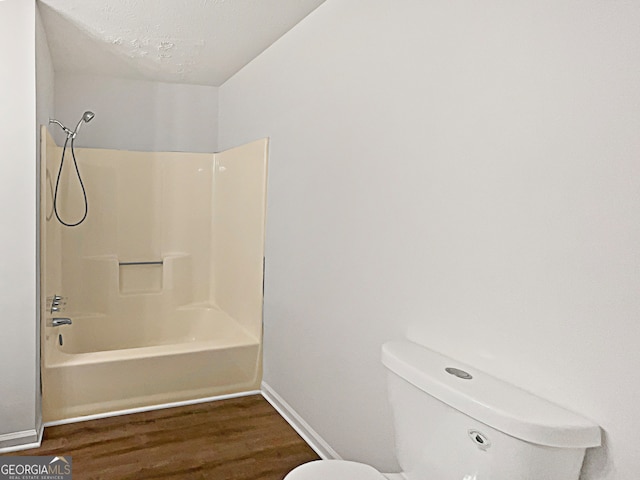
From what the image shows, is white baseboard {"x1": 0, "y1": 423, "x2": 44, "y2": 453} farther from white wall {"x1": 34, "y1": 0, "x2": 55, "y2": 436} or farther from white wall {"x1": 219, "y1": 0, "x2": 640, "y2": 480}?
white wall {"x1": 219, "y1": 0, "x2": 640, "y2": 480}

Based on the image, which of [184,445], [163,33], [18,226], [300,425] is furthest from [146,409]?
[163,33]

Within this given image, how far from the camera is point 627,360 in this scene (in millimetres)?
1195

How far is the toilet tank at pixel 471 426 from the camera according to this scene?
120 centimetres

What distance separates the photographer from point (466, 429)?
136 cm

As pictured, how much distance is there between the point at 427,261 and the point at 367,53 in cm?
93

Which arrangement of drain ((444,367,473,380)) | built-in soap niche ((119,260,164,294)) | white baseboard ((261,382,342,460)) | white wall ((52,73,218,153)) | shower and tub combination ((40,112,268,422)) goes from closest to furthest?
drain ((444,367,473,380)), white baseboard ((261,382,342,460)), shower and tub combination ((40,112,268,422)), white wall ((52,73,218,153)), built-in soap niche ((119,260,164,294))

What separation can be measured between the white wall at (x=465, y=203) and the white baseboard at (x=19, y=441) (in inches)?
51.4

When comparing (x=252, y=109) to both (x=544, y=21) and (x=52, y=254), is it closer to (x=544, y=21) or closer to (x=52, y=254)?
(x=52, y=254)

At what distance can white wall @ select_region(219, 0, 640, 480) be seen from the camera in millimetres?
1237

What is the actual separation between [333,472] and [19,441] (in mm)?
1843

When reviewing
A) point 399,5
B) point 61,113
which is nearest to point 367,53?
point 399,5

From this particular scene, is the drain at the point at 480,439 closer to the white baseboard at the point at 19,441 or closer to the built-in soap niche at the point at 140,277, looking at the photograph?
the white baseboard at the point at 19,441

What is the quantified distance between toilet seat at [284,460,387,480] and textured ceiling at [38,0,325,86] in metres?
2.02

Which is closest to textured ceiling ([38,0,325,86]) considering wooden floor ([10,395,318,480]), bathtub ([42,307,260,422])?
bathtub ([42,307,260,422])
